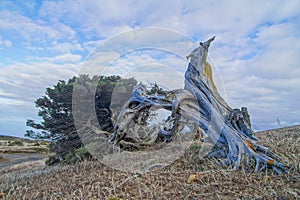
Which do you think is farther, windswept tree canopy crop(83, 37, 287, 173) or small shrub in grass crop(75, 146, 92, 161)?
small shrub in grass crop(75, 146, 92, 161)

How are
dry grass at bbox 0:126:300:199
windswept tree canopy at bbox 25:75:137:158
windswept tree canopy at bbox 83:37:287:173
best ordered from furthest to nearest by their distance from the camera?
windswept tree canopy at bbox 25:75:137:158 < windswept tree canopy at bbox 83:37:287:173 < dry grass at bbox 0:126:300:199

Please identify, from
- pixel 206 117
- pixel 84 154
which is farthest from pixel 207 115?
pixel 84 154

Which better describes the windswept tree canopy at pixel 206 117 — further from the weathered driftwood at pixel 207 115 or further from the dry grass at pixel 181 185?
the dry grass at pixel 181 185

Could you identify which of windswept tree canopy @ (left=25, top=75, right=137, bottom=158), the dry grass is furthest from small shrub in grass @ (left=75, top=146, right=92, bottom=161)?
windswept tree canopy @ (left=25, top=75, right=137, bottom=158)

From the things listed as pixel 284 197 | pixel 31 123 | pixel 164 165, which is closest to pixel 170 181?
pixel 164 165

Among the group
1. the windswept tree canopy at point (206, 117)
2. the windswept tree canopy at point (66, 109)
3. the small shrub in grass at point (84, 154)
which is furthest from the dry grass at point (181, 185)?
the windswept tree canopy at point (66, 109)

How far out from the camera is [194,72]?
452 cm

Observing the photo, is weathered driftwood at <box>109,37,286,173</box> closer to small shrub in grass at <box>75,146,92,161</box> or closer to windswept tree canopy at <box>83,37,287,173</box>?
windswept tree canopy at <box>83,37,287,173</box>

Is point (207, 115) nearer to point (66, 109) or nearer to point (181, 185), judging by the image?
point (181, 185)

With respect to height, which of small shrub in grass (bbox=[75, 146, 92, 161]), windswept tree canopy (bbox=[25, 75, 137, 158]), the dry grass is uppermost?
windswept tree canopy (bbox=[25, 75, 137, 158])

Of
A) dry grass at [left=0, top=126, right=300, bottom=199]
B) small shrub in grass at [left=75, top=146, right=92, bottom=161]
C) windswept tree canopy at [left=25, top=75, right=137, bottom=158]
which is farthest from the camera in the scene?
windswept tree canopy at [left=25, top=75, right=137, bottom=158]

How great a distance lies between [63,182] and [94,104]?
231 inches

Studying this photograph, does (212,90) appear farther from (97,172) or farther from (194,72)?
(97,172)

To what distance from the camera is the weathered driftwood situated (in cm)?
330
